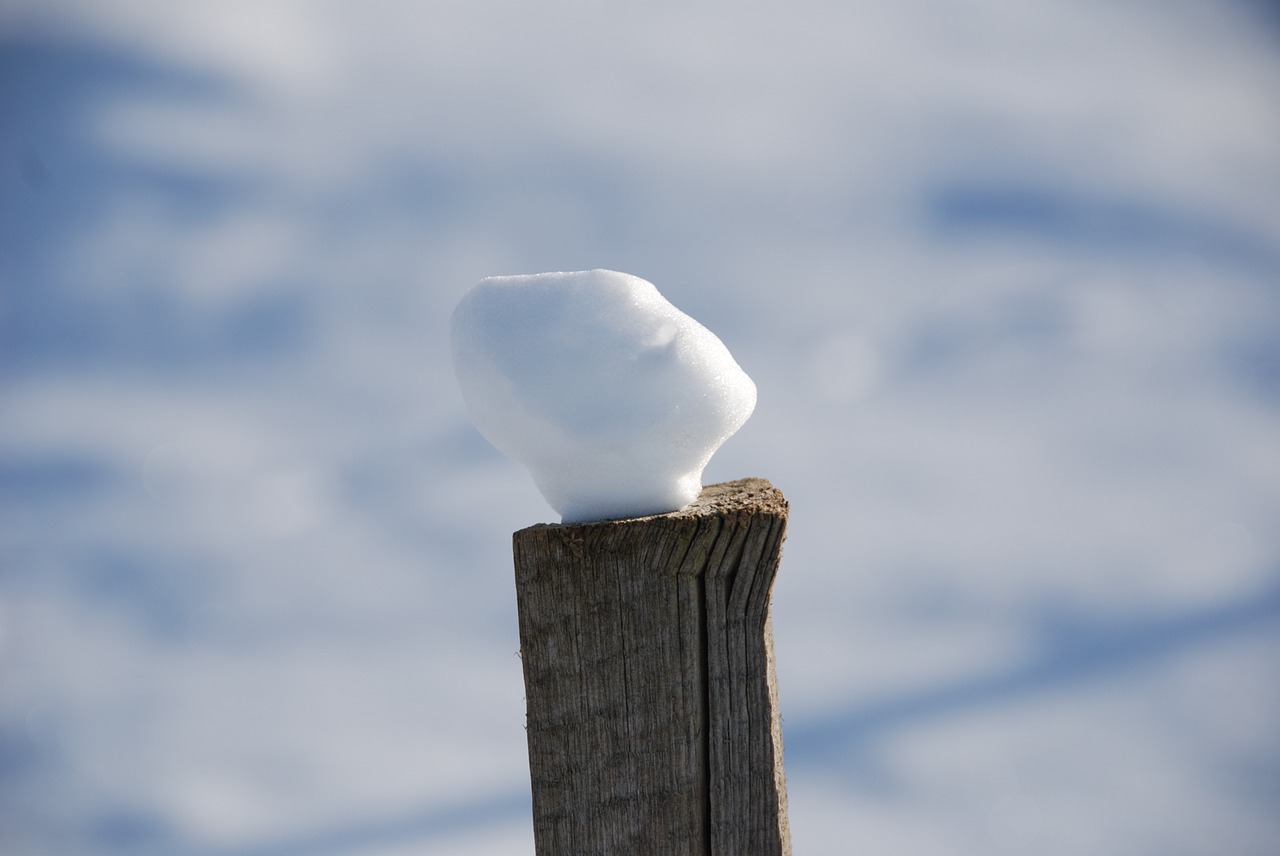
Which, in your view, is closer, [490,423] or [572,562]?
[572,562]

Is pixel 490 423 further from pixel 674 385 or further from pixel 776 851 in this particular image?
pixel 776 851

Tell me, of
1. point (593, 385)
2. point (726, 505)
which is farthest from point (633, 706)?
point (593, 385)

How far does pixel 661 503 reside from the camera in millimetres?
2180

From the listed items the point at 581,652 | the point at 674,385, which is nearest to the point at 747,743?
the point at 581,652

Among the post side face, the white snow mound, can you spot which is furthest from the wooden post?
the white snow mound

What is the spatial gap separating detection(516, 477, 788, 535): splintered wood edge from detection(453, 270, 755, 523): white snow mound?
84mm

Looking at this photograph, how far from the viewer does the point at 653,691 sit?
6.40ft

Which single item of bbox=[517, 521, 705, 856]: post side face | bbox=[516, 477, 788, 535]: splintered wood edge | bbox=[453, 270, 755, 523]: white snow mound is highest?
bbox=[453, 270, 755, 523]: white snow mound

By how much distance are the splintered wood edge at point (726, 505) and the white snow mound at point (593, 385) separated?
0.08 meters

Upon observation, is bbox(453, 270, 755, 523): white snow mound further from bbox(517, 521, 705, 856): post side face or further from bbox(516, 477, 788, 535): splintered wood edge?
bbox(517, 521, 705, 856): post side face

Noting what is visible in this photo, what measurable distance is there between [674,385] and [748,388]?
0.75 feet

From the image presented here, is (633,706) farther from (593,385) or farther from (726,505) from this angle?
(593,385)

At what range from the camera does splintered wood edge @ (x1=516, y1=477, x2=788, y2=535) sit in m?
1.98

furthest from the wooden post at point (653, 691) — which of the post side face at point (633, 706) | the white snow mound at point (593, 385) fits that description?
the white snow mound at point (593, 385)
